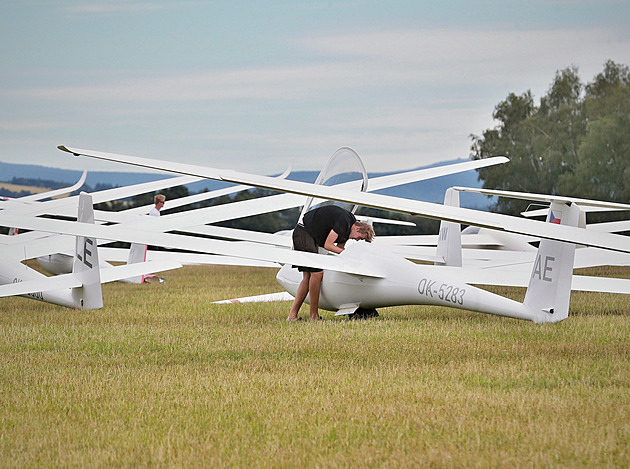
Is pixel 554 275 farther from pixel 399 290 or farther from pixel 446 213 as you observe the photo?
pixel 446 213

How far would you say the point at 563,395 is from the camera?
5.21 meters

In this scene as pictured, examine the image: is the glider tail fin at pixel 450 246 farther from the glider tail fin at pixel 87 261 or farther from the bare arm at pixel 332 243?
the glider tail fin at pixel 87 261

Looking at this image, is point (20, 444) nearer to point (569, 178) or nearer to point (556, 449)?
point (556, 449)

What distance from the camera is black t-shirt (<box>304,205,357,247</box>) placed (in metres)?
9.42

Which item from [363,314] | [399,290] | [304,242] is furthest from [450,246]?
[399,290]

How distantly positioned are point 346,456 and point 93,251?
6928 millimetres

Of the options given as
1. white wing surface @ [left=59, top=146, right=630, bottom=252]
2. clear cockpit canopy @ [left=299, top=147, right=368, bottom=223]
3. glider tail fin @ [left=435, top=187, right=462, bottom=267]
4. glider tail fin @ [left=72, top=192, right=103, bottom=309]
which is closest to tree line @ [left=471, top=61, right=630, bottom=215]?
glider tail fin @ [left=435, top=187, right=462, bottom=267]

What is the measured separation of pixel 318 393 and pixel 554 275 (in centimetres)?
355

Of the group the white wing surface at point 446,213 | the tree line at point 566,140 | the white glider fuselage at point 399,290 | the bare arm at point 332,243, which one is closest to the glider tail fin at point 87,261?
the white glider fuselage at point 399,290

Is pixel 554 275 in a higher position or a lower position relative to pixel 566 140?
lower

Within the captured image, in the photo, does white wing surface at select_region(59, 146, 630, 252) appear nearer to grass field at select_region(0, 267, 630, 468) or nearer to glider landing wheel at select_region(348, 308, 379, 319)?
grass field at select_region(0, 267, 630, 468)

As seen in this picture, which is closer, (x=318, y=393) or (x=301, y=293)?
(x=318, y=393)

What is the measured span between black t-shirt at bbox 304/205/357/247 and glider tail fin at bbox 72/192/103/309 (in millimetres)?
2854

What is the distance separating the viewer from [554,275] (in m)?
7.91
